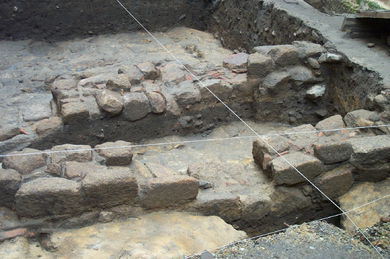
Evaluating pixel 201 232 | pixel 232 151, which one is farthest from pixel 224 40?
pixel 201 232

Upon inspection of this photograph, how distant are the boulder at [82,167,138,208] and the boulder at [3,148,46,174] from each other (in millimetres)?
481

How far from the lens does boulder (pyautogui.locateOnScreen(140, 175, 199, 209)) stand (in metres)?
3.32

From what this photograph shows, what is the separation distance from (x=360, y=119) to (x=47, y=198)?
108 inches

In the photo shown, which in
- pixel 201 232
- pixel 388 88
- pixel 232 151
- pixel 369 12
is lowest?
pixel 232 151

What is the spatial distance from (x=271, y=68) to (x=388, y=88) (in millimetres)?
1277

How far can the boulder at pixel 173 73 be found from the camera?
5301 millimetres

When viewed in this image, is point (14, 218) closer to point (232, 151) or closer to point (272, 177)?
point (272, 177)

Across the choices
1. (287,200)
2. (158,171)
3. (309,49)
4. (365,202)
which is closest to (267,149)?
(287,200)

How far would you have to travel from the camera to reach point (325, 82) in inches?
219

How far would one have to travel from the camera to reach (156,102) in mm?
4914

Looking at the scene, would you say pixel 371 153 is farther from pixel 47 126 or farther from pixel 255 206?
pixel 47 126

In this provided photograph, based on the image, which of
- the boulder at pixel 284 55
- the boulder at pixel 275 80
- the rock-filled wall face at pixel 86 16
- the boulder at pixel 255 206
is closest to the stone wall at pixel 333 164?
the boulder at pixel 255 206

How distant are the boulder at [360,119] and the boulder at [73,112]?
2.42m

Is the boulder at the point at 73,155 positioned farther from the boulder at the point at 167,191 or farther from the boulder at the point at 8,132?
the boulder at the point at 8,132
